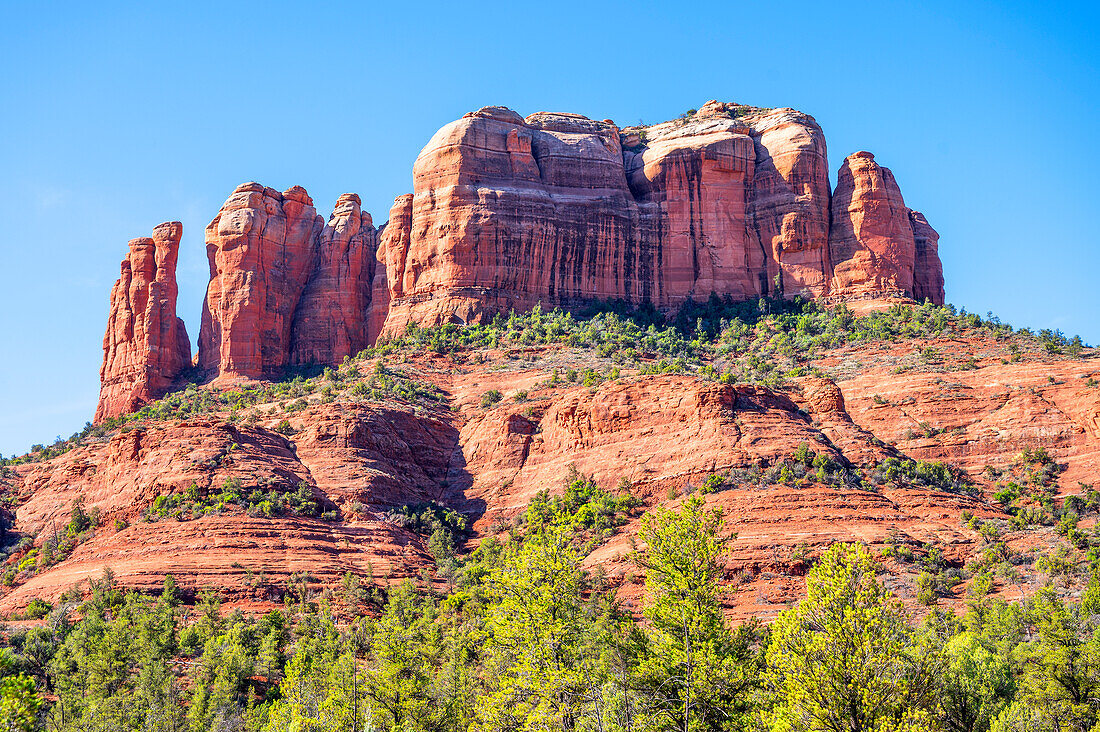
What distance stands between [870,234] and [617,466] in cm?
4138

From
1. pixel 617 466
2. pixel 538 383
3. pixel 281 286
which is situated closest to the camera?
pixel 617 466

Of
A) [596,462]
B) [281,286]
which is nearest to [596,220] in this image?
[281,286]

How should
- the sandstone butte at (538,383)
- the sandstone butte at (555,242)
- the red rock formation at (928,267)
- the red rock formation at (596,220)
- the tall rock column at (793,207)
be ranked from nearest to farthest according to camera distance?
the sandstone butte at (538,383) < the sandstone butte at (555,242) < the red rock formation at (596,220) < the tall rock column at (793,207) < the red rock formation at (928,267)

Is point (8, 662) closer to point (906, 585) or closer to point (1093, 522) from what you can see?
point (906, 585)

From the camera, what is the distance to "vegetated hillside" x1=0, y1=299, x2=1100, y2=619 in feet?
178

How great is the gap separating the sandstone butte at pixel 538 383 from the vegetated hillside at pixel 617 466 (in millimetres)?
238

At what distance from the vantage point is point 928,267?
102m

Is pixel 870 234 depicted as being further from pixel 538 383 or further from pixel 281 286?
pixel 281 286

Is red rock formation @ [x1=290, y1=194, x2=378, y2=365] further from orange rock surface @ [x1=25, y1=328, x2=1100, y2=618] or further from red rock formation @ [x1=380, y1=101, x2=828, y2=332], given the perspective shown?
orange rock surface @ [x1=25, y1=328, x2=1100, y2=618]

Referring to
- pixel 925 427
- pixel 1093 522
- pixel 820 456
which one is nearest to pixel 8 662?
pixel 820 456

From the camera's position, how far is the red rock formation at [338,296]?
104m

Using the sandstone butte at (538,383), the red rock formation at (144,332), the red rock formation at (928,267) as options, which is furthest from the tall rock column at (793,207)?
the red rock formation at (144,332)

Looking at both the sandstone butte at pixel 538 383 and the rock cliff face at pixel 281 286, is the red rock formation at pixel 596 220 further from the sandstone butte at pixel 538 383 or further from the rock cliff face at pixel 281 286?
the rock cliff face at pixel 281 286

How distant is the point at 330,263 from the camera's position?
107 m
